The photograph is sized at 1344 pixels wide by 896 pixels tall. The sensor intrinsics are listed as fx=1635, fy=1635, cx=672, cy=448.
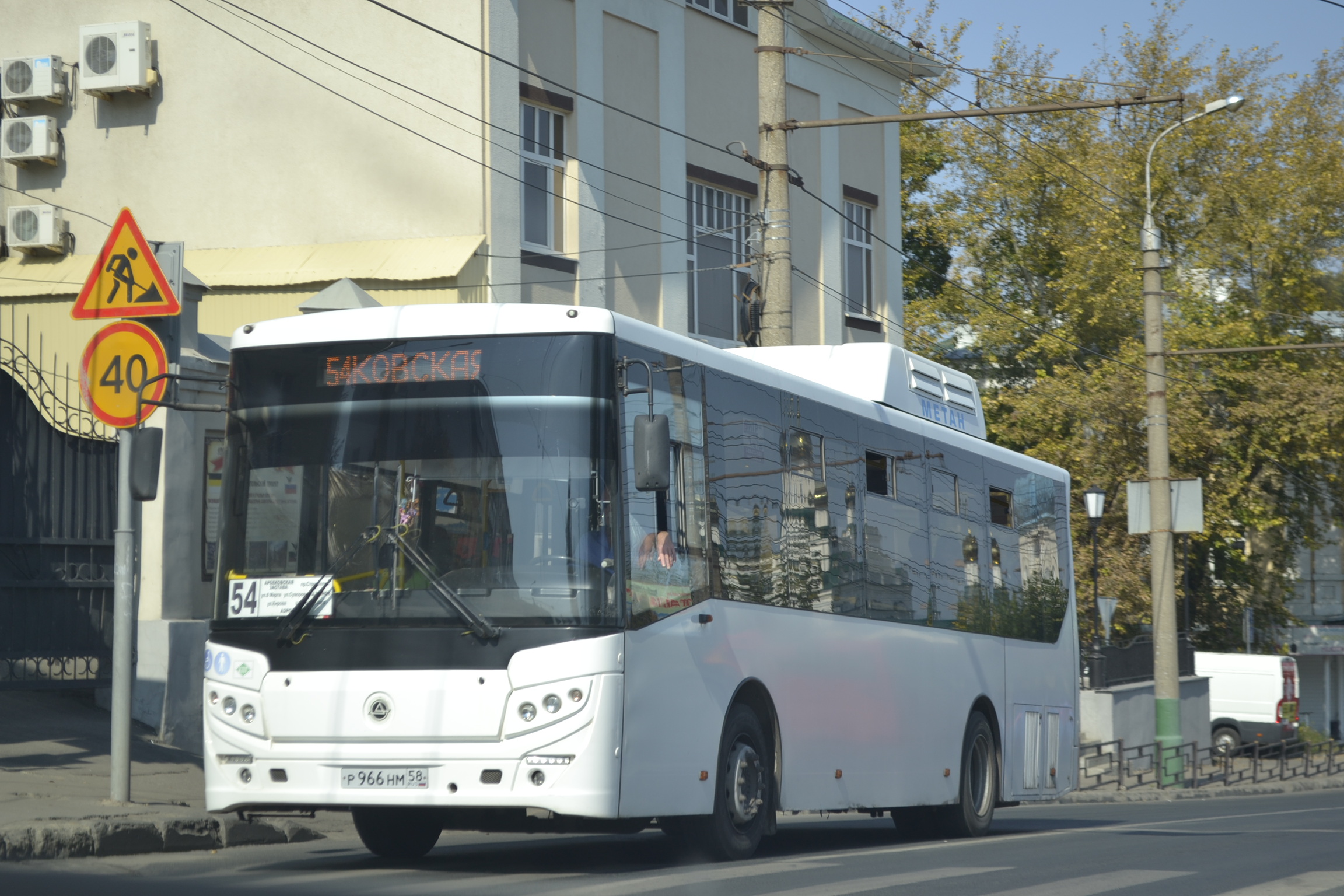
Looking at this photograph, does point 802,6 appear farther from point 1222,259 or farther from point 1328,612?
point 1328,612

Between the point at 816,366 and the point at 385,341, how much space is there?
4.82 metres

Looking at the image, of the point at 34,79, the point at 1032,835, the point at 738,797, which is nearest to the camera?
the point at 738,797

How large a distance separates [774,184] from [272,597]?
9.01 m

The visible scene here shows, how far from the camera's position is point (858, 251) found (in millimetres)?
28328

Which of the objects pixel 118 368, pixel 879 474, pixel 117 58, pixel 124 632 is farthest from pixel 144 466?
pixel 117 58

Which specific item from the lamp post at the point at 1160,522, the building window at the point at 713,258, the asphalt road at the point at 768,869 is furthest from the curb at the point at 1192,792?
the asphalt road at the point at 768,869

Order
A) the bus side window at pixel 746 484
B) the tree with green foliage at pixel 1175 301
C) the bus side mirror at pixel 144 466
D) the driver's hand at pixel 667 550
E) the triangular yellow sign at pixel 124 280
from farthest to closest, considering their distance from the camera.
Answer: the tree with green foliage at pixel 1175 301 < the triangular yellow sign at pixel 124 280 < the bus side window at pixel 746 484 < the bus side mirror at pixel 144 466 < the driver's hand at pixel 667 550

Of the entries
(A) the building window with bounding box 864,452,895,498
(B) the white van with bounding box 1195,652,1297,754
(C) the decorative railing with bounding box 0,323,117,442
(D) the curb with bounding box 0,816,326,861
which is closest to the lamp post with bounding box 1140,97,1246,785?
(B) the white van with bounding box 1195,652,1297,754

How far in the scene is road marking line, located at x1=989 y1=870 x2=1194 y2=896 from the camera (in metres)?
8.45

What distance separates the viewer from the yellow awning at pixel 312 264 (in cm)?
1956

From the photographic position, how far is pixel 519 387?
8531 mm

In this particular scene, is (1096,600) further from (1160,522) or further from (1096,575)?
(1160,522)

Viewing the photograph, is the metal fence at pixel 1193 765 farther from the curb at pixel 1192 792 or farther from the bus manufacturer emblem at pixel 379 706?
the bus manufacturer emblem at pixel 379 706

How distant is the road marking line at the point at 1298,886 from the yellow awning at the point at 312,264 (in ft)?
39.9
